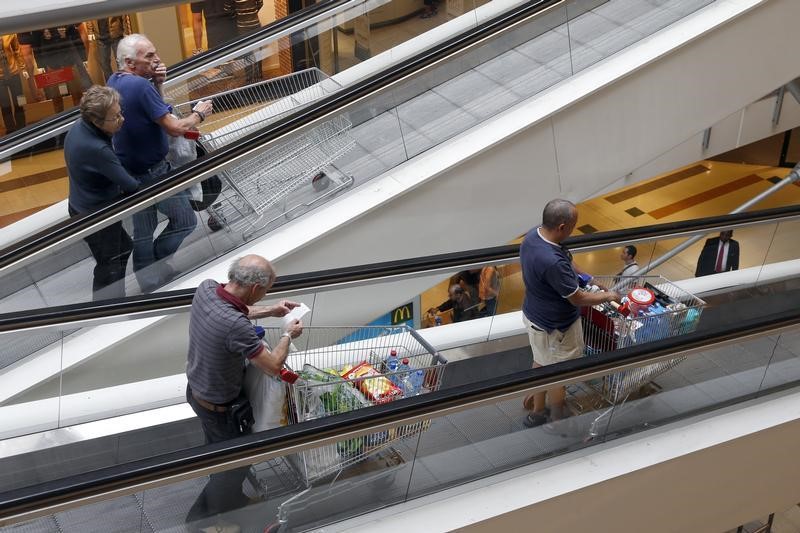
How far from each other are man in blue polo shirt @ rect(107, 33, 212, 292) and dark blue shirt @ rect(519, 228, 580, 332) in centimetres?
227

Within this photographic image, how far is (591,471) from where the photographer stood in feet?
16.3

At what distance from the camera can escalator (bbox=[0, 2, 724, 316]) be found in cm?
577

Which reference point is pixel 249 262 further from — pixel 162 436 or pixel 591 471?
pixel 591 471

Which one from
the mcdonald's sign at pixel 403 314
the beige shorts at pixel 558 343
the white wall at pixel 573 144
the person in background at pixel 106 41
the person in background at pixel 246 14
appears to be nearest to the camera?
→ the beige shorts at pixel 558 343

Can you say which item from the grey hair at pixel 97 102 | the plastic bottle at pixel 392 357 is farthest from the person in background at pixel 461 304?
the grey hair at pixel 97 102

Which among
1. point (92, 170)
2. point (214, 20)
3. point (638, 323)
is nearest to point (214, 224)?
point (92, 170)

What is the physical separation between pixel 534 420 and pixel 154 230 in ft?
8.84

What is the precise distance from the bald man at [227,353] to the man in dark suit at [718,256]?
436 centimetres

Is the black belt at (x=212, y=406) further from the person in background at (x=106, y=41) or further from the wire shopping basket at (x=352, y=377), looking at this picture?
the person in background at (x=106, y=41)

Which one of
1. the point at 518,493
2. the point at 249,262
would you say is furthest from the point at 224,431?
the point at 518,493

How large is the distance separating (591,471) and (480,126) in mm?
3382

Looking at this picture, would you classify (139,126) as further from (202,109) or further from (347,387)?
(347,387)

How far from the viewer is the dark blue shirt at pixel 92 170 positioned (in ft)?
17.9

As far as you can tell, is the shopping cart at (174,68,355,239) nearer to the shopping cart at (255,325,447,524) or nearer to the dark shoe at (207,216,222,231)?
the dark shoe at (207,216,222,231)
